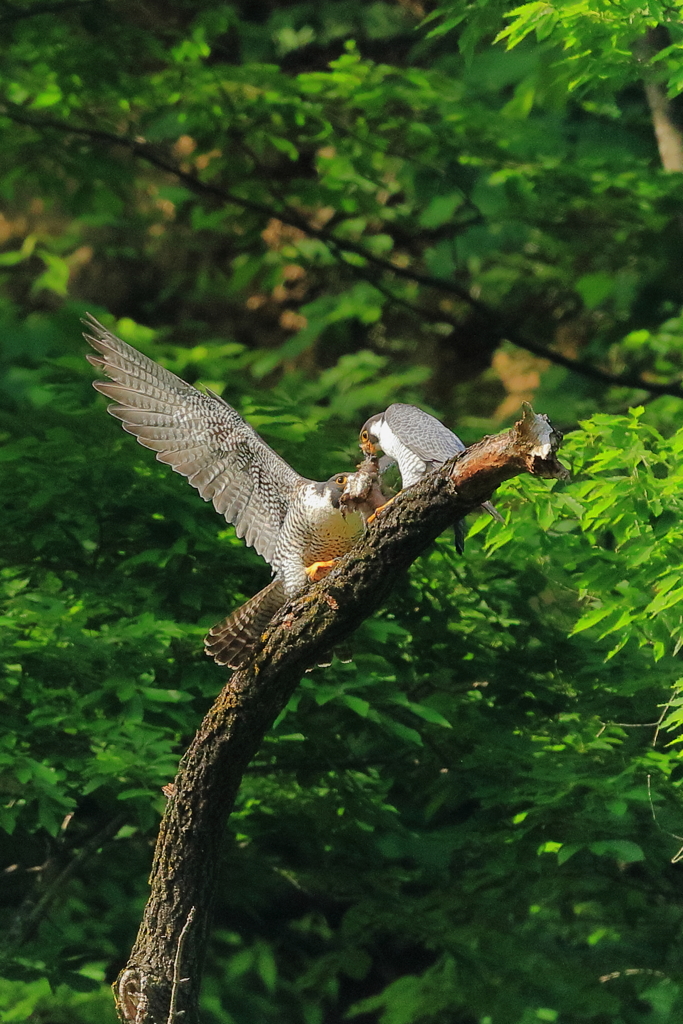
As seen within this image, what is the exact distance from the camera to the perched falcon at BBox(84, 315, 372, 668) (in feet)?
11.0

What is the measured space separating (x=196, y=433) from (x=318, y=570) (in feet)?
1.79

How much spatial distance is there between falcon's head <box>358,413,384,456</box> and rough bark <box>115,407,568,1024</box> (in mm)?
800

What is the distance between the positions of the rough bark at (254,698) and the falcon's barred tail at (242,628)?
0.23m

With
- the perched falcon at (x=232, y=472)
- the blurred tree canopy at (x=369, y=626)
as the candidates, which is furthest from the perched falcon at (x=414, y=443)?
the blurred tree canopy at (x=369, y=626)

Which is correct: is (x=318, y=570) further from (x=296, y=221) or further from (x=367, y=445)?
(x=296, y=221)

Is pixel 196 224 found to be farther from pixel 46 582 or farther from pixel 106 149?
pixel 46 582

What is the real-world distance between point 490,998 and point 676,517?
234cm

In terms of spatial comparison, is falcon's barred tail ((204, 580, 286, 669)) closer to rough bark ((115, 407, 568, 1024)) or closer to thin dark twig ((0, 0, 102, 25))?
rough bark ((115, 407, 568, 1024))

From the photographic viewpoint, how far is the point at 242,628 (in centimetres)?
346

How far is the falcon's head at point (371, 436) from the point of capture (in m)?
3.72

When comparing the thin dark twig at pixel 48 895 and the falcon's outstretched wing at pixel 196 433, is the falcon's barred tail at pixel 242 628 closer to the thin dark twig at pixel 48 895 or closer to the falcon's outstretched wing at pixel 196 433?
the falcon's outstretched wing at pixel 196 433

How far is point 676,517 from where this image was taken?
12.2ft

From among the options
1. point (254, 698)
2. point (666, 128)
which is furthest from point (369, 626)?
point (666, 128)

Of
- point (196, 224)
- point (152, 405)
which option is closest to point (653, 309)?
point (196, 224)
